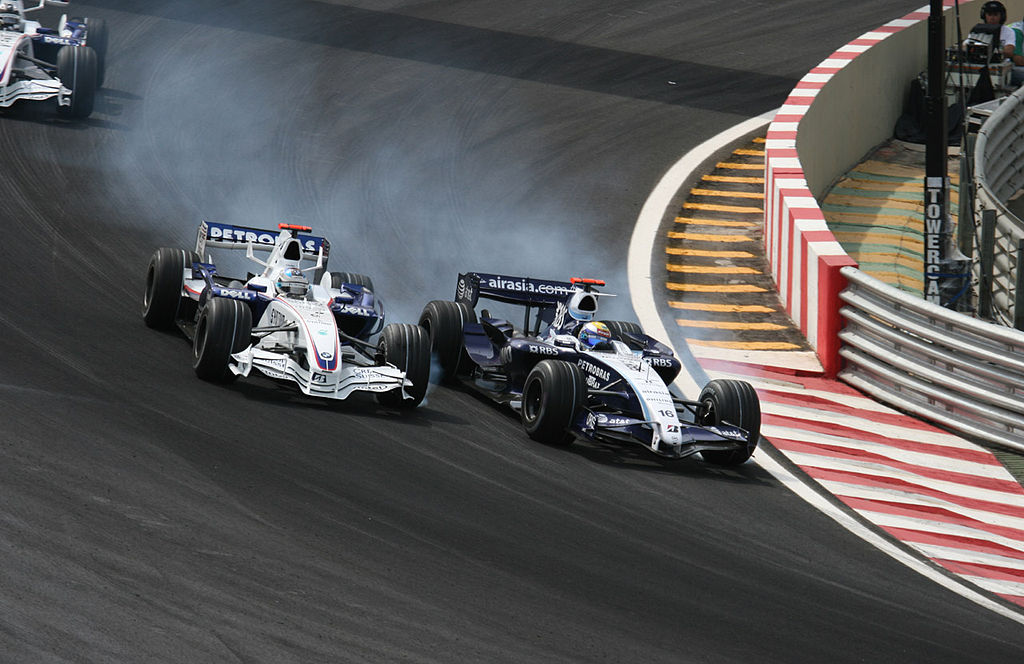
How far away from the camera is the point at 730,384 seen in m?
11.4

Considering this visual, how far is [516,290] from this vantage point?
13062 mm

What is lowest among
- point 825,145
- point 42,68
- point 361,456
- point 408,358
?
point 361,456

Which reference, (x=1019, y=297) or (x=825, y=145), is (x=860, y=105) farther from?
(x=1019, y=297)

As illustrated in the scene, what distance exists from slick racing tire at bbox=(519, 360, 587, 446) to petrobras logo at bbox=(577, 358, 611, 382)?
464mm

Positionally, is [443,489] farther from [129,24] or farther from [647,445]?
[129,24]

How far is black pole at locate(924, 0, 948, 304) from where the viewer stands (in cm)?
1431

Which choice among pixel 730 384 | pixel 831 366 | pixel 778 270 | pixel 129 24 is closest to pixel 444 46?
pixel 129 24

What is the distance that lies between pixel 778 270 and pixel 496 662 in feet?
30.7

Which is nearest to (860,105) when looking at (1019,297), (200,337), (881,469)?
(1019,297)

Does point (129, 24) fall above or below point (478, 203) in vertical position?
above

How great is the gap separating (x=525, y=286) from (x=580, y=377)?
7.10 feet

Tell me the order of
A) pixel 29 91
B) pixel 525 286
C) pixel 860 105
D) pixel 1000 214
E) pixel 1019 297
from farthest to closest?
1. pixel 860 105
2. pixel 29 91
3. pixel 1000 214
4. pixel 1019 297
5. pixel 525 286

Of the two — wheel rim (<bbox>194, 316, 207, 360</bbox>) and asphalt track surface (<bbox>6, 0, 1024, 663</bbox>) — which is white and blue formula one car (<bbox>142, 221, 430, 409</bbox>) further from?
asphalt track surface (<bbox>6, 0, 1024, 663</bbox>)

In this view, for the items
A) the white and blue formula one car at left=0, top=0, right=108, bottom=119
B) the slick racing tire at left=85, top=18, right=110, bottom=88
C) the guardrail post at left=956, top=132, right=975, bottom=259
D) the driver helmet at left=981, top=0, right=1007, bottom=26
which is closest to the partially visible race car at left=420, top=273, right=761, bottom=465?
the guardrail post at left=956, top=132, right=975, bottom=259
